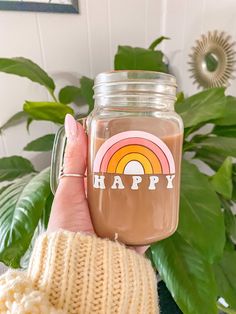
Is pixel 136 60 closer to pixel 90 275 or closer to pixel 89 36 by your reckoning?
pixel 89 36

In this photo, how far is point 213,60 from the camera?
92 centimetres

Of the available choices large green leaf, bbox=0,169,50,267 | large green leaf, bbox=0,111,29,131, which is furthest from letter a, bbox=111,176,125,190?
large green leaf, bbox=0,111,29,131

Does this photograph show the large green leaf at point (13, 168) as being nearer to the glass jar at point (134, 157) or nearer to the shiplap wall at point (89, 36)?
the shiplap wall at point (89, 36)

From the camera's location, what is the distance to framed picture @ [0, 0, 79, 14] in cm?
88

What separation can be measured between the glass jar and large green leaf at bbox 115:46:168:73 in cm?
48

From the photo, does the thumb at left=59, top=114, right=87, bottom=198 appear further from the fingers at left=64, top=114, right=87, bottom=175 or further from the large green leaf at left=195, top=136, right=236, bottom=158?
the large green leaf at left=195, top=136, right=236, bottom=158

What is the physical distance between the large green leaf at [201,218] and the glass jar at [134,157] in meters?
0.11

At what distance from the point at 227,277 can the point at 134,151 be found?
459mm

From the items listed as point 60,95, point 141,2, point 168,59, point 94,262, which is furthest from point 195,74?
point 94,262

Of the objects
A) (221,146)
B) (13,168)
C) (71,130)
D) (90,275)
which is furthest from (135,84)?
(13,168)

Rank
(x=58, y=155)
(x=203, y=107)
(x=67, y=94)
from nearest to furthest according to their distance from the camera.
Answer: (x=58, y=155) < (x=203, y=107) < (x=67, y=94)

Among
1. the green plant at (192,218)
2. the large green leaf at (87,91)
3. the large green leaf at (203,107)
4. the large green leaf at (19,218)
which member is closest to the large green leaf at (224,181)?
the green plant at (192,218)

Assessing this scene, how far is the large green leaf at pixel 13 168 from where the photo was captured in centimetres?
83

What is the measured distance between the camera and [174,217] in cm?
41
